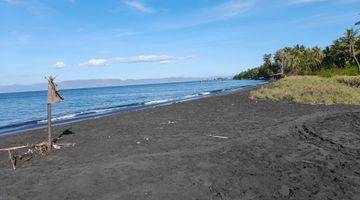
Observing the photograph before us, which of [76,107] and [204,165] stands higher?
[204,165]

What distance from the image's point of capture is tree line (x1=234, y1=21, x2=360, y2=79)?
73938 millimetres

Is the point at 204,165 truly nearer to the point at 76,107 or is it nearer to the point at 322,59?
the point at 76,107

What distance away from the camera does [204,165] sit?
38.4 ft

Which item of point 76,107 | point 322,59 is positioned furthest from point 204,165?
point 322,59

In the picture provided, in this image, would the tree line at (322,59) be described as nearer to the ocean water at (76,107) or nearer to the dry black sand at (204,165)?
the ocean water at (76,107)

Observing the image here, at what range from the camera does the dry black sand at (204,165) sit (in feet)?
30.8

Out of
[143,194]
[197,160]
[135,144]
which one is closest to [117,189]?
[143,194]

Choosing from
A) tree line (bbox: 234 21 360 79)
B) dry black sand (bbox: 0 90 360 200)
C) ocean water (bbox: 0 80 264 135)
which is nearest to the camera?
dry black sand (bbox: 0 90 360 200)

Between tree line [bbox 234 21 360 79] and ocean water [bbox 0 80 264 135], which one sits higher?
tree line [bbox 234 21 360 79]

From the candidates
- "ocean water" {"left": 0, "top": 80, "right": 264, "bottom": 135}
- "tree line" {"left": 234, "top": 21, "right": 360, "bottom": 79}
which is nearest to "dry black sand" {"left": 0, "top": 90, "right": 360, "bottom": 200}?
"ocean water" {"left": 0, "top": 80, "right": 264, "bottom": 135}

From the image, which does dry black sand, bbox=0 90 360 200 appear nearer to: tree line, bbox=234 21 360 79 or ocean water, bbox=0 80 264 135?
ocean water, bbox=0 80 264 135

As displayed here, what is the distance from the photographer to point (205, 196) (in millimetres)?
9016

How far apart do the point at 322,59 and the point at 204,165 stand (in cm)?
10116

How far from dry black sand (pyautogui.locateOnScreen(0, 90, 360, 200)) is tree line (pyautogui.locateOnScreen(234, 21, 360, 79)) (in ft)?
179
